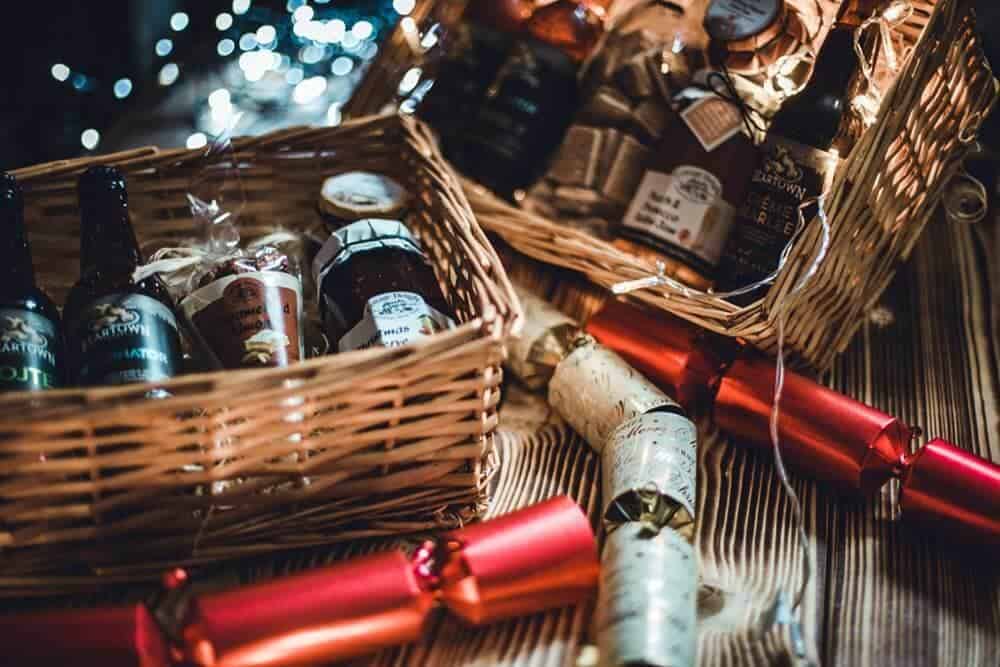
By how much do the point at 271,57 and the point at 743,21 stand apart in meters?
0.73

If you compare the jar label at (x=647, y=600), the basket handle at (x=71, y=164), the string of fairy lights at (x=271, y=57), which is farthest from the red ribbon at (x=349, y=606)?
the string of fairy lights at (x=271, y=57)

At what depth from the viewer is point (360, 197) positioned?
1037 millimetres

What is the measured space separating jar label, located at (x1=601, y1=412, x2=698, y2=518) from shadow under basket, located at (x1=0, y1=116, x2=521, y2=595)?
5.1 inches

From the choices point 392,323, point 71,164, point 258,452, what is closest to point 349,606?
point 258,452

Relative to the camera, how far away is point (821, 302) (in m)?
0.99

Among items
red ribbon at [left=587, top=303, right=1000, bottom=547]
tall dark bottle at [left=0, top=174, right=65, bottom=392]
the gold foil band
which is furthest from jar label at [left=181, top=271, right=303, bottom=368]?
red ribbon at [left=587, top=303, right=1000, bottom=547]

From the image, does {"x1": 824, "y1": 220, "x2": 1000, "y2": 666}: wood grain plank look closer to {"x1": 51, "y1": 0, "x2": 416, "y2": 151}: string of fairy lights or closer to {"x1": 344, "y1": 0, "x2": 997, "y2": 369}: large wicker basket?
{"x1": 344, "y1": 0, "x2": 997, "y2": 369}: large wicker basket

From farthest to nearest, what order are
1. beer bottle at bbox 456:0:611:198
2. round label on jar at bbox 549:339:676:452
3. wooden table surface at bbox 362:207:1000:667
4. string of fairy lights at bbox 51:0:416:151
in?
string of fairy lights at bbox 51:0:416:151 < beer bottle at bbox 456:0:611:198 < round label on jar at bbox 549:339:676:452 < wooden table surface at bbox 362:207:1000:667

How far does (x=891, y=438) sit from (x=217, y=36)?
1.20m

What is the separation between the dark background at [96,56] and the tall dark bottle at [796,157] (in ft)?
1.34

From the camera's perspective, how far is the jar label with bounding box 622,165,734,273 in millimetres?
1066

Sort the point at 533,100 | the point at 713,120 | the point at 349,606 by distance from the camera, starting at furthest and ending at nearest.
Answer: the point at 533,100 < the point at 713,120 < the point at 349,606

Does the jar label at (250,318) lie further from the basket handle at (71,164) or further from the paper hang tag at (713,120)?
the paper hang tag at (713,120)

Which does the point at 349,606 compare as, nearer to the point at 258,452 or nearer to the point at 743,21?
the point at 258,452
